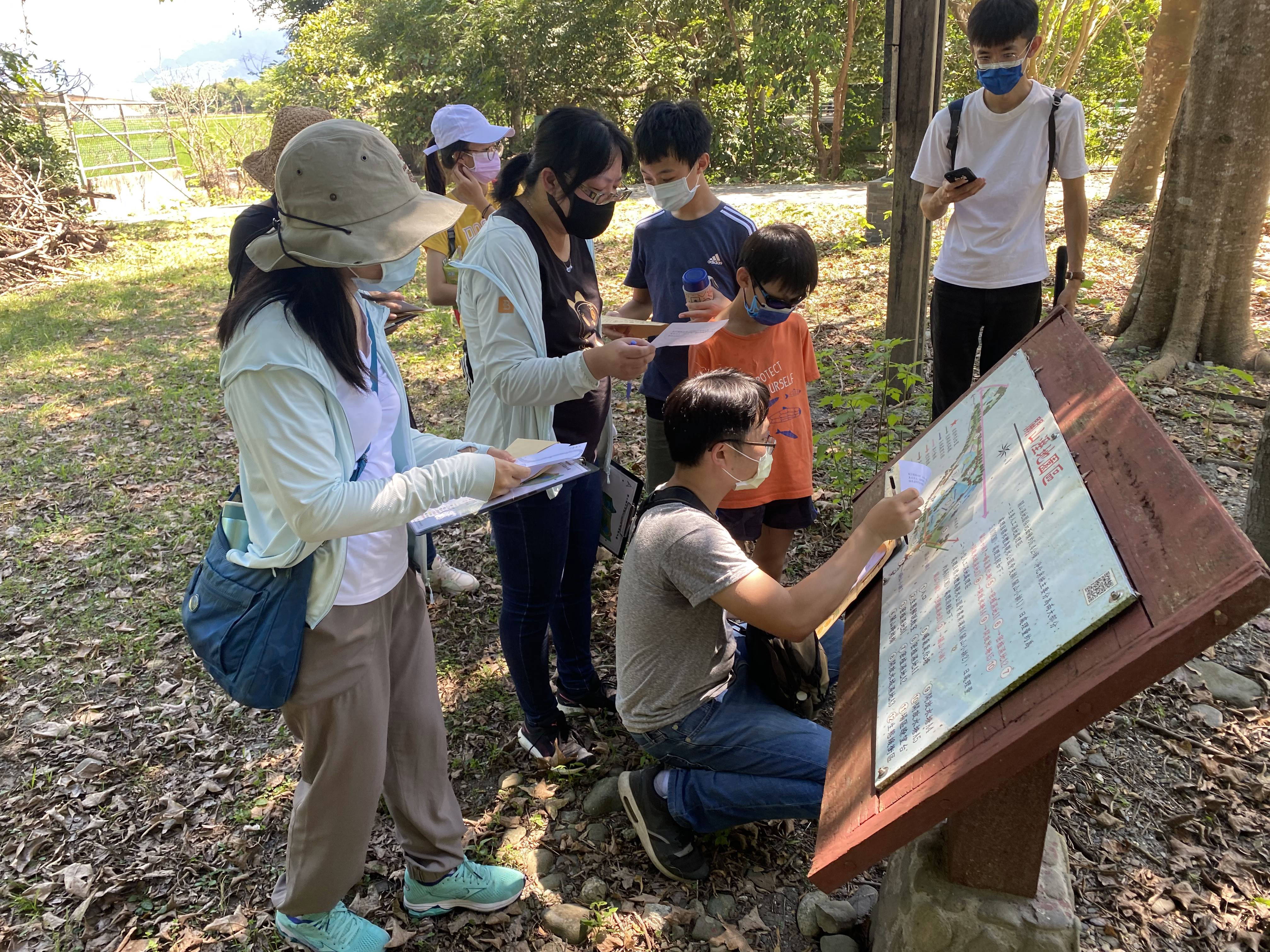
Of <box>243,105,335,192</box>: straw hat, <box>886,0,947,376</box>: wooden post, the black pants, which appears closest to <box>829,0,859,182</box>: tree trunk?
<box>886,0,947,376</box>: wooden post

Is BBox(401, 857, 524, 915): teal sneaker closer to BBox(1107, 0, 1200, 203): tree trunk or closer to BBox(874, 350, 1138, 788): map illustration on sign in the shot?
BBox(874, 350, 1138, 788): map illustration on sign

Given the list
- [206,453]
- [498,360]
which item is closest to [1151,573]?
[498,360]

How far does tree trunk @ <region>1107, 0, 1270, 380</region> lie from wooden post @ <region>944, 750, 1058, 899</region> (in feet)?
14.5

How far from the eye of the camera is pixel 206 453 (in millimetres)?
5922

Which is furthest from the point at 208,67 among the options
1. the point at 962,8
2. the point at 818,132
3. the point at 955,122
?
the point at 955,122

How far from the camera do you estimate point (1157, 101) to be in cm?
873

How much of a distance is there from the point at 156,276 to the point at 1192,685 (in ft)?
40.2

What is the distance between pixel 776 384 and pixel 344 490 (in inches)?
64.3

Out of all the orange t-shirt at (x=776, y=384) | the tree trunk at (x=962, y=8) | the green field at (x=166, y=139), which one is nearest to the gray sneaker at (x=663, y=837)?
the orange t-shirt at (x=776, y=384)

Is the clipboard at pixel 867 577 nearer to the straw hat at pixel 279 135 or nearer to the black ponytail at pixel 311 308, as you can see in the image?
the black ponytail at pixel 311 308

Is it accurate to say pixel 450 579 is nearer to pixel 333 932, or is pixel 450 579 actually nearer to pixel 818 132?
pixel 333 932

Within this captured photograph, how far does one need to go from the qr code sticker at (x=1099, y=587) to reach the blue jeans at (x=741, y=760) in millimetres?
1006

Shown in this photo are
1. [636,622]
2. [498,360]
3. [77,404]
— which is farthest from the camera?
[77,404]

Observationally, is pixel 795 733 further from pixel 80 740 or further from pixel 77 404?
pixel 77 404
